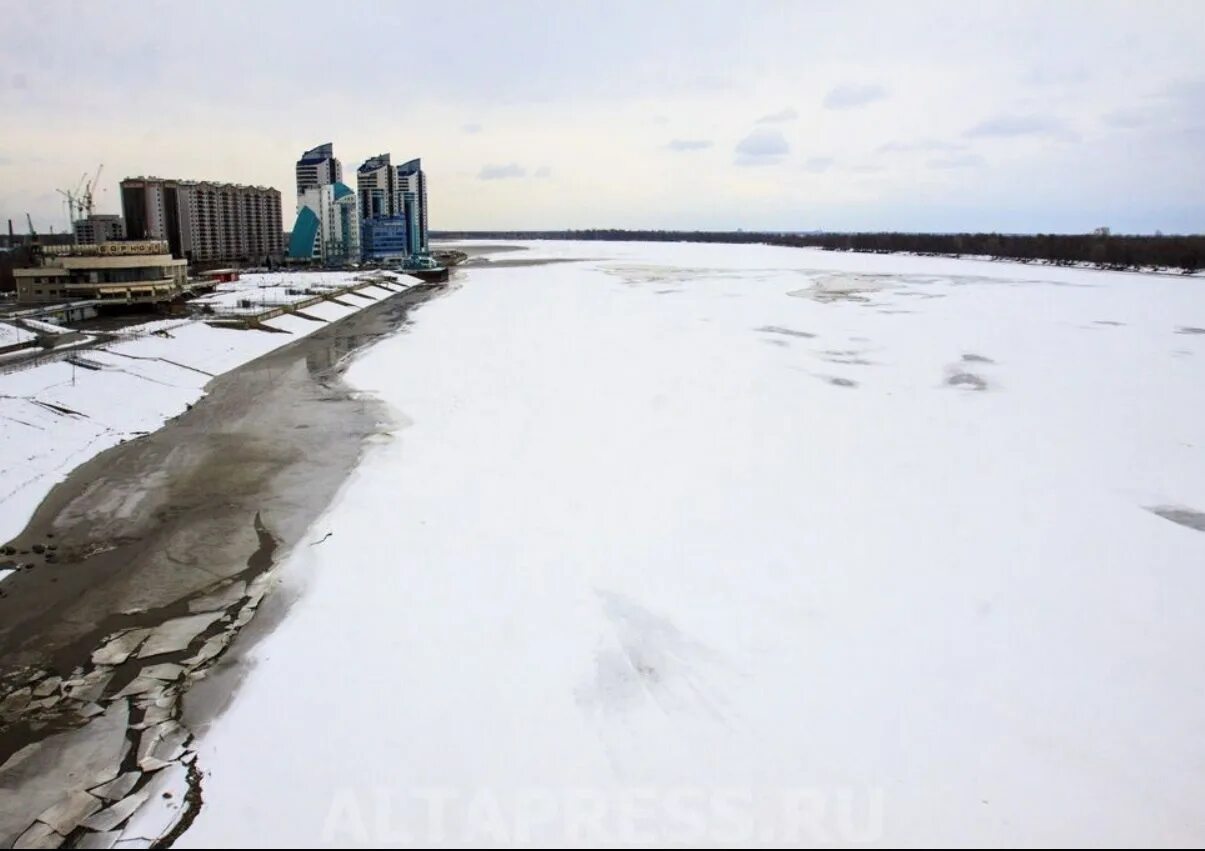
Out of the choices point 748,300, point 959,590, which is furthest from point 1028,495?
point 748,300

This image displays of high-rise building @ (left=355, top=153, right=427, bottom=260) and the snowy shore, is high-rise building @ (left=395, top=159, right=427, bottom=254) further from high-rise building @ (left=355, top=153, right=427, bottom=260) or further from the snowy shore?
the snowy shore

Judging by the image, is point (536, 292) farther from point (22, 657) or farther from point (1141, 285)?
point (22, 657)

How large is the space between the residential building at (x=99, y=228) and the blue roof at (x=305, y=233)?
12.9 meters

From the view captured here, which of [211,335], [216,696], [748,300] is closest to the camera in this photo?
[216,696]

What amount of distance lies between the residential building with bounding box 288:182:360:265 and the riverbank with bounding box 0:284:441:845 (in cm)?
4450

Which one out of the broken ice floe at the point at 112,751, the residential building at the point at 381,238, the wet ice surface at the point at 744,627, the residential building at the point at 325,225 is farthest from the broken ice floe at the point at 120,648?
the residential building at the point at 381,238

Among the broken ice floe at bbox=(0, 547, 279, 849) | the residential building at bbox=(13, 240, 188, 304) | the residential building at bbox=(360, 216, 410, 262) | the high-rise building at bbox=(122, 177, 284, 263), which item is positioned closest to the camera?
the broken ice floe at bbox=(0, 547, 279, 849)

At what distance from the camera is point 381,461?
12.6 meters

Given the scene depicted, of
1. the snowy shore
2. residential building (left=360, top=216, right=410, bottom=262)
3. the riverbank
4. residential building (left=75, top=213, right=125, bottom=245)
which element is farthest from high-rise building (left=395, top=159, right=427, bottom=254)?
the riverbank

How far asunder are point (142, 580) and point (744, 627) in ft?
20.4

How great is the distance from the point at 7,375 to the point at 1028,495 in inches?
747

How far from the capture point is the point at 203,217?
192ft

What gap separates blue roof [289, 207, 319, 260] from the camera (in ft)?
189

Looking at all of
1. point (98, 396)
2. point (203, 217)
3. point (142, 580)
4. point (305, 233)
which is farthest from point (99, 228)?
point (142, 580)
